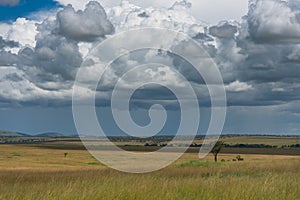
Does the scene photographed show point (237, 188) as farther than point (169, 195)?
Yes

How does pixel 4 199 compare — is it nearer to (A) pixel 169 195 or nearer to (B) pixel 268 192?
(A) pixel 169 195

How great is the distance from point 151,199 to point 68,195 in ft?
5.55

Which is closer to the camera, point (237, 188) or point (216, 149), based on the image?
point (237, 188)

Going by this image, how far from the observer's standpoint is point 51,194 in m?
9.84

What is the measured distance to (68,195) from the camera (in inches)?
390

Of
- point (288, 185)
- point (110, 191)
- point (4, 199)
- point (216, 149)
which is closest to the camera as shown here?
point (4, 199)

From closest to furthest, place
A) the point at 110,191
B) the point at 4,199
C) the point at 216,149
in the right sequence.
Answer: the point at 4,199
the point at 110,191
the point at 216,149

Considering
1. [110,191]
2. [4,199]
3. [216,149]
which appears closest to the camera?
[4,199]

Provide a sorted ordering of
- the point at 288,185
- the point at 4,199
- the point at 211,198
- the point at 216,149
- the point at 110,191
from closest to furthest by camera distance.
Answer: the point at 4,199 → the point at 211,198 → the point at 110,191 → the point at 288,185 → the point at 216,149

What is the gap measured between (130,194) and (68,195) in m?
1.34

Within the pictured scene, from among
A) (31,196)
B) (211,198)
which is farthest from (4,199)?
(211,198)

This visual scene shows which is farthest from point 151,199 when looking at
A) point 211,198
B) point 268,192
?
point 268,192

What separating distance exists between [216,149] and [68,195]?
245ft

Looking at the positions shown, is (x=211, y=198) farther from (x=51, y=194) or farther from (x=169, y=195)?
(x=51, y=194)
